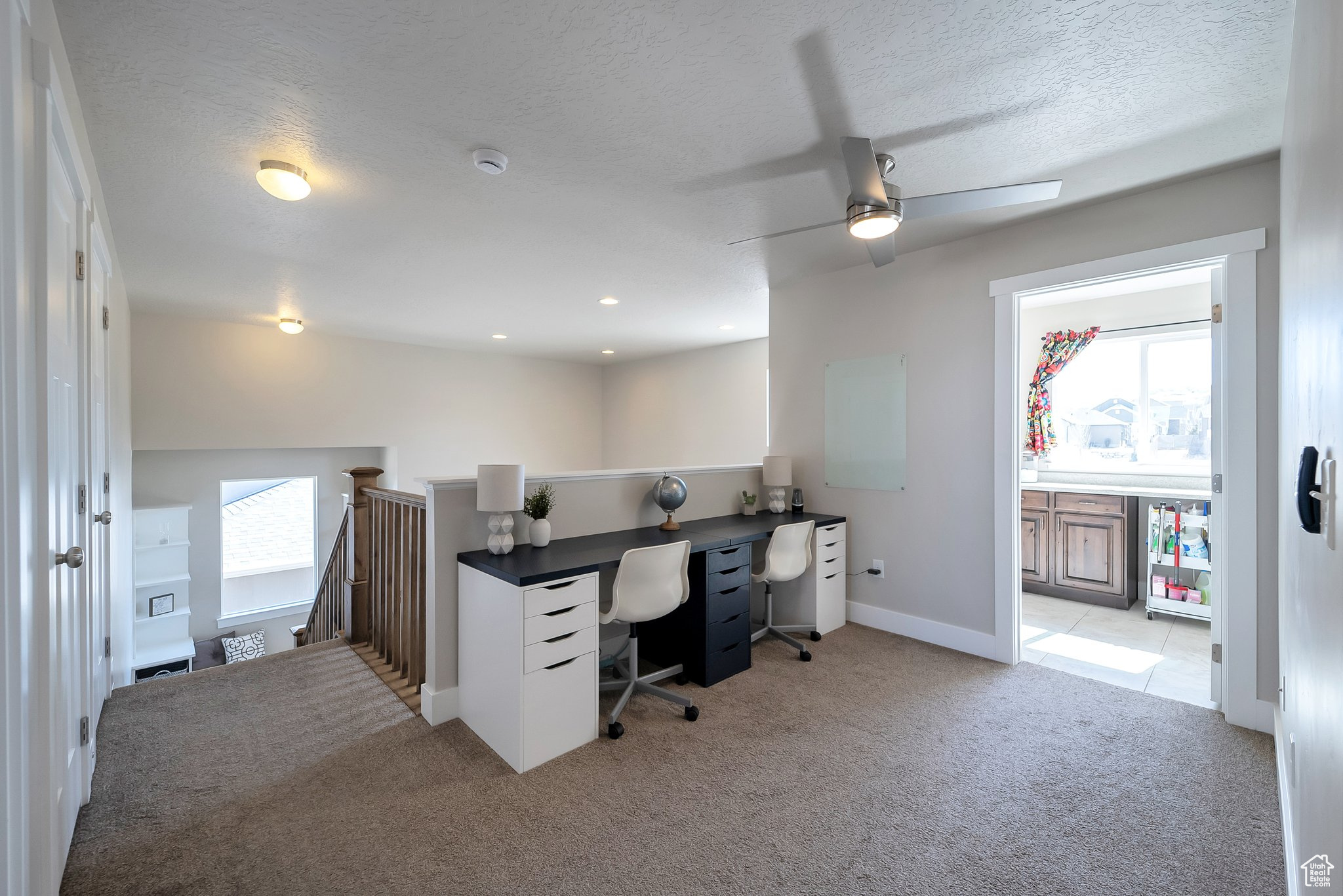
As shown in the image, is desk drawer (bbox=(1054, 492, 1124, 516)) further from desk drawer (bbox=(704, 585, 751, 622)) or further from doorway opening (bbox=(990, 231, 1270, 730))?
desk drawer (bbox=(704, 585, 751, 622))

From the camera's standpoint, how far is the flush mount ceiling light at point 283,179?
7.73 ft

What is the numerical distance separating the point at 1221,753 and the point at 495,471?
328 cm

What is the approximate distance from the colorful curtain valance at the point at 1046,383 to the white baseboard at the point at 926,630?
239 centimetres

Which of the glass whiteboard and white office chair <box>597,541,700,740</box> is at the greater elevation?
the glass whiteboard

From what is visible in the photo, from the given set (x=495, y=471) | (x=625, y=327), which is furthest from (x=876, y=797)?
(x=625, y=327)

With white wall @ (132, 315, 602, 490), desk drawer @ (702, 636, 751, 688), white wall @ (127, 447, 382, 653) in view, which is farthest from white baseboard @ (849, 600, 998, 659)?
white wall @ (127, 447, 382, 653)

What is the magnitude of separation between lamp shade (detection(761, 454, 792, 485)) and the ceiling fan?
1.95m

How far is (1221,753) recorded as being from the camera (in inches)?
92.3

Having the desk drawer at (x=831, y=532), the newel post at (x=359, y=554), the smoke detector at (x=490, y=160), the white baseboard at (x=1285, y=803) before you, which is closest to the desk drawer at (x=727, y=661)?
the desk drawer at (x=831, y=532)

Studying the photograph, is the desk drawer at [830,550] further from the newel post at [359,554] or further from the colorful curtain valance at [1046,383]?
the newel post at [359,554]

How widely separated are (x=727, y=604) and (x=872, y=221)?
6.63ft

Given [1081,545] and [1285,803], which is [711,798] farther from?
[1081,545]

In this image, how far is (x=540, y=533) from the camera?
2.95m

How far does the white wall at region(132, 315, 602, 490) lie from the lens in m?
5.33
